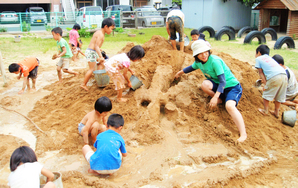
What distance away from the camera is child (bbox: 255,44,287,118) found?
403 cm

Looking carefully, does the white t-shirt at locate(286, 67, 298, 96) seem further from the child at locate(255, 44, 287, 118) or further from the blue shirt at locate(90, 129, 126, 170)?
the blue shirt at locate(90, 129, 126, 170)

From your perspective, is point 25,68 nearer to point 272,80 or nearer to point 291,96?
point 272,80

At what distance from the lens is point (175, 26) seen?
5625 mm

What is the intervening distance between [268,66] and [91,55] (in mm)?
3377

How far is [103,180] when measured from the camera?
8.98ft

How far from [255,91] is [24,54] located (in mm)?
8179

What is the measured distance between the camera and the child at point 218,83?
140 inches

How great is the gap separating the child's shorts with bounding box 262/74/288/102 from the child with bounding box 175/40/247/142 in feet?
2.24

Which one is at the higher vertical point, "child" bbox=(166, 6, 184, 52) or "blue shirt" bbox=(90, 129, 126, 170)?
"child" bbox=(166, 6, 184, 52)

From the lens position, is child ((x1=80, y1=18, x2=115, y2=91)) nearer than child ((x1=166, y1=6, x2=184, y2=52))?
Yes

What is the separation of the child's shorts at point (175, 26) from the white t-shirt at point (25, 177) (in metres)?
4.29

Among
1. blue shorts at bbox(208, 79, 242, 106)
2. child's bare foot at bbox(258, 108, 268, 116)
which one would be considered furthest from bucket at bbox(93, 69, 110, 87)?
child's bare foot at bbox(258, 108, 268, 116)

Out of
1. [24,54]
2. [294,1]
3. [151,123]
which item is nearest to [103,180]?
[151,123]

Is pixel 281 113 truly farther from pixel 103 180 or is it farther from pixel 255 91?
pixel 103 180
